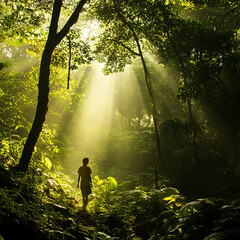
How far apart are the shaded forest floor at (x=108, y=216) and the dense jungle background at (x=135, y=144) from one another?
20 millimetres

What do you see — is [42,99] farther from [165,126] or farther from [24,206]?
[165,126]

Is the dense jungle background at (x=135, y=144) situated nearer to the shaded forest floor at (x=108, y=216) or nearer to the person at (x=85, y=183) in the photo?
the shaded forest floor at (x=108, y=216)

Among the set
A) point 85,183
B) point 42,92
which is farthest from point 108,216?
point 42,92

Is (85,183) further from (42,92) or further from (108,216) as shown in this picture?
(42,92)

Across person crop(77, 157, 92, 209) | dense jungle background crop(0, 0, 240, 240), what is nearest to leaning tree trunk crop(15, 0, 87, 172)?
dense jungle background crop(0, 0, 240, 240)

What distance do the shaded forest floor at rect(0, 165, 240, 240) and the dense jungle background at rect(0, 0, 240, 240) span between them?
0.8 inches

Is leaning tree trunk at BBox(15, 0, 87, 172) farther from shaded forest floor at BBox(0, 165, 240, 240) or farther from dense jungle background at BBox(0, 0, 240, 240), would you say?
shaded forest floor at BBox(0, 165, 240, 240)

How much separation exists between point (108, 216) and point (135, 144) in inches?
553

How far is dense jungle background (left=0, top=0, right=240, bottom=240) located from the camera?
9.99 ft

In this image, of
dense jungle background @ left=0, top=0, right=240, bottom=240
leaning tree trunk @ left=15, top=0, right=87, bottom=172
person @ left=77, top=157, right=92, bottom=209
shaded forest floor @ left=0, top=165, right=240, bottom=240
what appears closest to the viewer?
shaded forest floor @ left=0, top=165, right=240, bottom=240

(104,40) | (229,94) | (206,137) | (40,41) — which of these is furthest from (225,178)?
(40,41)

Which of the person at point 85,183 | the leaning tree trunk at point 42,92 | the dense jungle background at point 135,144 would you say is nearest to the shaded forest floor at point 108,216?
the dense jungle background at point 135,144

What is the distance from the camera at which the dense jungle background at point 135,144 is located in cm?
304

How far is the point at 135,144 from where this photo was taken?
747 inches
